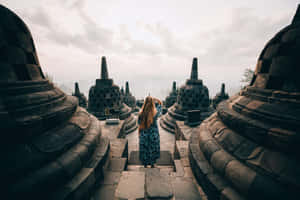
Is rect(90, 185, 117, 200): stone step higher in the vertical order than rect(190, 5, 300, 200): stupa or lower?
lower

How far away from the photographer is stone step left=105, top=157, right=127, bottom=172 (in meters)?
3.59

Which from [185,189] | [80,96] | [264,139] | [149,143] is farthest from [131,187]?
[80,96]

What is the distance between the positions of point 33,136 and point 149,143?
3099 mm

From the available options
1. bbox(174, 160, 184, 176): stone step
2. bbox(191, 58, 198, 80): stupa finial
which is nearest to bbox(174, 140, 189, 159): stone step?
bbox(174, 160, 184, 176): stone step

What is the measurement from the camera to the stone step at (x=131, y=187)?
219 cm

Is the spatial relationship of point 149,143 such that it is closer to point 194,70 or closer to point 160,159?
point 160,159

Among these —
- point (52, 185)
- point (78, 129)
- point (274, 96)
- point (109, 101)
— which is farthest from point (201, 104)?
point (52, 185)

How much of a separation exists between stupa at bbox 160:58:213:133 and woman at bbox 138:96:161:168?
688 cm

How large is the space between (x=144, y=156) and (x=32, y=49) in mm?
4485

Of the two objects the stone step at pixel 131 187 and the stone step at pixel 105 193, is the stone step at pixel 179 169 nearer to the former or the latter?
the stone step at pixel 131 187

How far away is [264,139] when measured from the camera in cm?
224

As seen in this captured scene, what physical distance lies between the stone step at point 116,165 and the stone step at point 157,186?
1.26 metres

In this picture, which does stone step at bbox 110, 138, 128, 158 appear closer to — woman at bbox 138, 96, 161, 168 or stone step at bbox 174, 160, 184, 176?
woman at bbox 138, 96, 161, 168

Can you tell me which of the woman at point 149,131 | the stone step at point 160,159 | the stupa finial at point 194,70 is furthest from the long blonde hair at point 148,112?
the stupa finial at point 194,70
